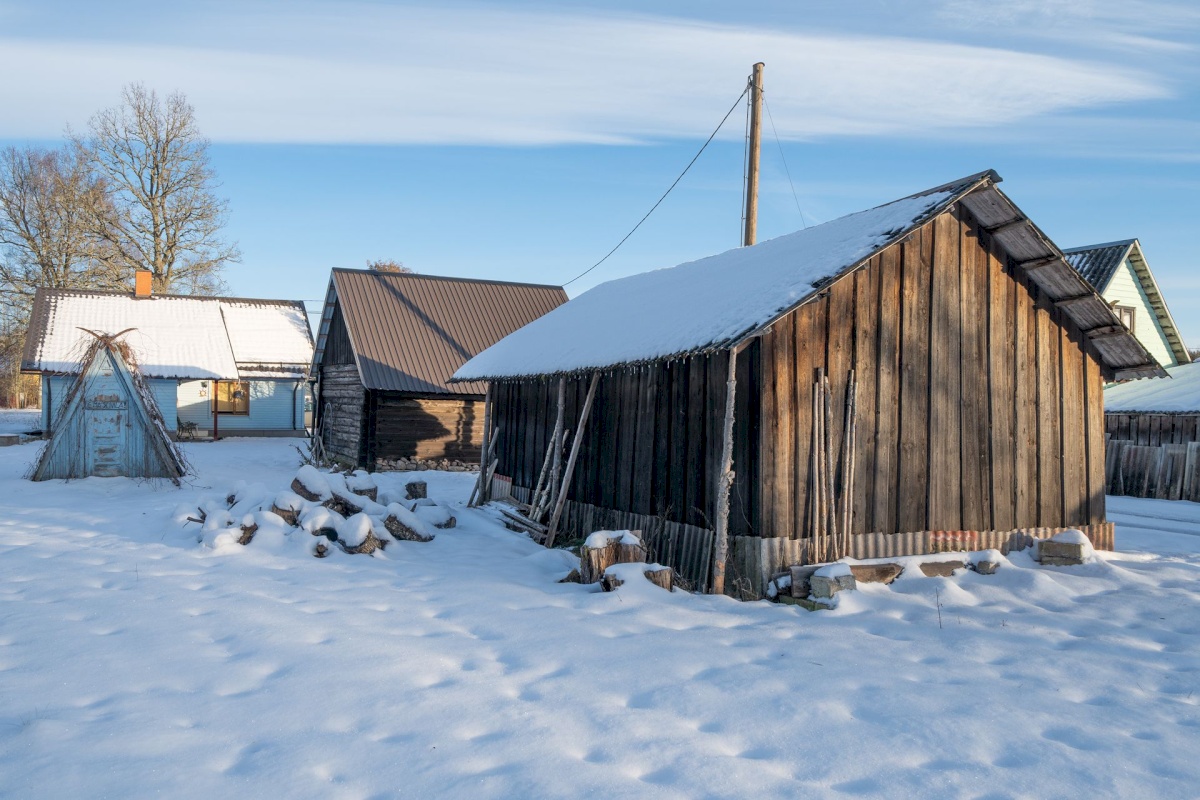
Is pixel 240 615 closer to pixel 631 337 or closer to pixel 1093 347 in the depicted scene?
pixel 631 337

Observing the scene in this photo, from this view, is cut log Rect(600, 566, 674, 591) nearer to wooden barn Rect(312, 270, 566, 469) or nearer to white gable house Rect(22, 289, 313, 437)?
wooden barn Rect(312, 270, 566, 469)

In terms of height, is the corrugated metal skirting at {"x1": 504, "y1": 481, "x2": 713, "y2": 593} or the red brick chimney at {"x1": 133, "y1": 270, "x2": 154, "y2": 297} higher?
the red brick chimney at {"x1": 133, "y1": 270, "x2": 154, "y2": 297}

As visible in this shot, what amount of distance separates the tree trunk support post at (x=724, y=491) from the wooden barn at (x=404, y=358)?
1508 centimetres

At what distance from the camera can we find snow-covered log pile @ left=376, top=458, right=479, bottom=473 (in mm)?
23109

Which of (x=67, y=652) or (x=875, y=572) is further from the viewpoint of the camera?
(x=875, y=572)

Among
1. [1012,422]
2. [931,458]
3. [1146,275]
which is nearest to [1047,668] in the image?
[931,458]

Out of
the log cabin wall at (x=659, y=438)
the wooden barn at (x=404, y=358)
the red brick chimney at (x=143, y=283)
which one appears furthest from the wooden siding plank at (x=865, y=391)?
the red brick chimney at (x=143, y=283)

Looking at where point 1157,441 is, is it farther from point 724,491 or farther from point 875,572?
point 724,491

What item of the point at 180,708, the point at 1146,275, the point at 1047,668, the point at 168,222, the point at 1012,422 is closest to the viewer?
the point at 180,708

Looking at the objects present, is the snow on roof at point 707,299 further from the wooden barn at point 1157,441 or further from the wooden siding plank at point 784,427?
the wooden barn at point 1157,441

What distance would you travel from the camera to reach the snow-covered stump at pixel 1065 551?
1061cm

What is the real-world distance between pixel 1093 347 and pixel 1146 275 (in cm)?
2302

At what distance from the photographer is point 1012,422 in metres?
11.1

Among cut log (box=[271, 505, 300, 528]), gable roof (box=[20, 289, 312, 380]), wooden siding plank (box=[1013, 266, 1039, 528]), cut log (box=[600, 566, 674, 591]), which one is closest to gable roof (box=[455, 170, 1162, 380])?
wooden siding plank (box=[1013, 266, 1039, 528])
